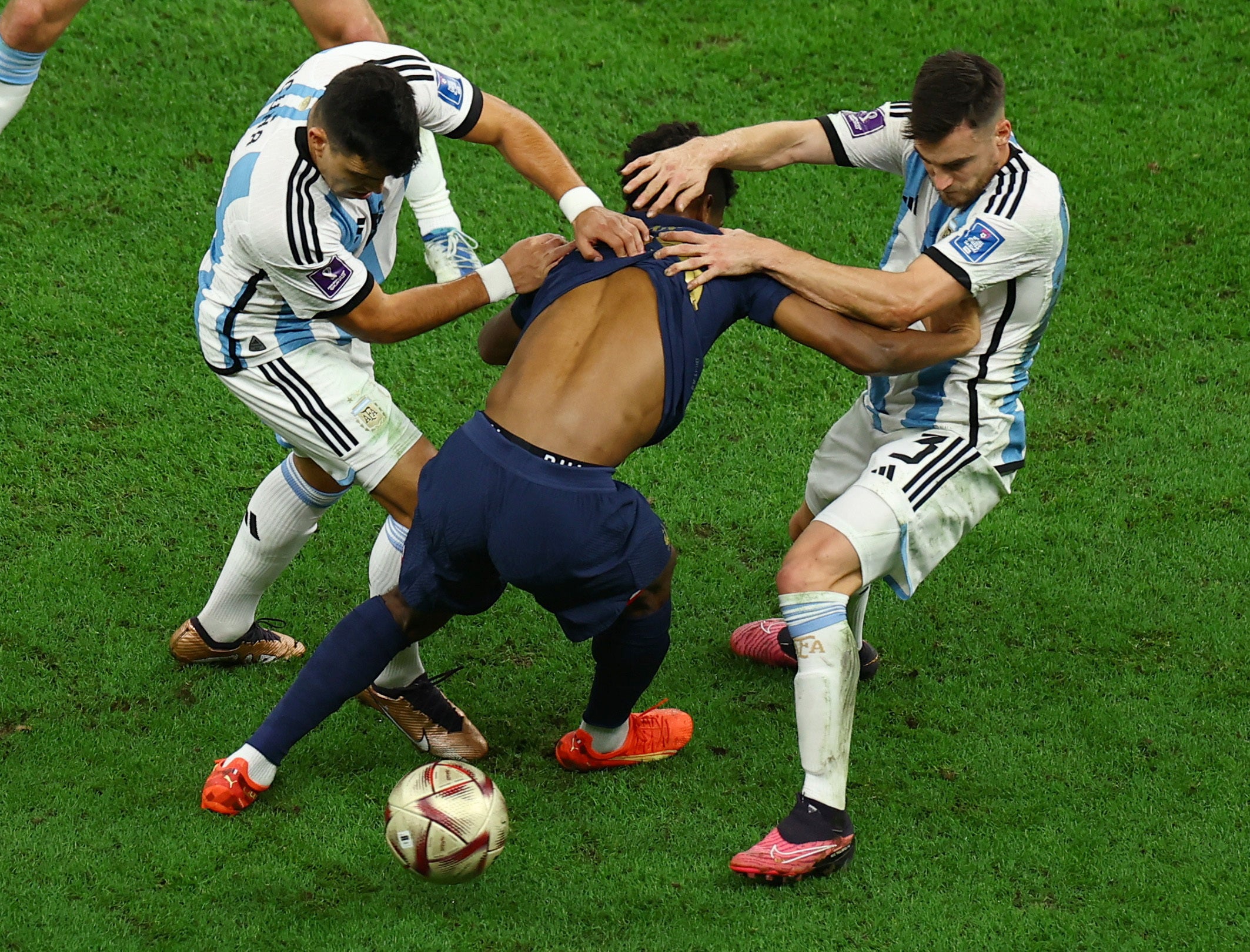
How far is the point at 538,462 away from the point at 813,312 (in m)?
0.94

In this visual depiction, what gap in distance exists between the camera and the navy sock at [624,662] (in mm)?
3865

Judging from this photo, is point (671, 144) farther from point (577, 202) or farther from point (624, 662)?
point (624, 662)

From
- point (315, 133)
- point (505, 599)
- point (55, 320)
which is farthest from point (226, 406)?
point (315, 133)

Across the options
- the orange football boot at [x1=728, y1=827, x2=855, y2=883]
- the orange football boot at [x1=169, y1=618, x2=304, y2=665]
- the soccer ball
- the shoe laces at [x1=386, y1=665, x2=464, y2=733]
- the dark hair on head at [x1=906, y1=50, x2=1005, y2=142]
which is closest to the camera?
the soccer ball

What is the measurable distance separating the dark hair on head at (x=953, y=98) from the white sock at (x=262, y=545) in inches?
85.9

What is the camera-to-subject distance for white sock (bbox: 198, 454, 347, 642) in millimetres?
4469

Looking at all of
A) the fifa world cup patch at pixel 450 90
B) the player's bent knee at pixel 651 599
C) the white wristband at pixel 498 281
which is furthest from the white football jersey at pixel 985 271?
the fifa world cup patch at pixel 450 90

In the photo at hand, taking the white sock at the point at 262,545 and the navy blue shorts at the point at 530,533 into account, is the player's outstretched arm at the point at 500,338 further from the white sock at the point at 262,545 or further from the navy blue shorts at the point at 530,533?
the white sock at the point at 262,545

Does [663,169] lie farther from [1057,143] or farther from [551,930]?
[1057,143]

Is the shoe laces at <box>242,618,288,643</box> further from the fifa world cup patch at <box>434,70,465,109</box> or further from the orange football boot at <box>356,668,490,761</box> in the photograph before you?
the fifa world cup patch at <box>434,70,465,109</box>

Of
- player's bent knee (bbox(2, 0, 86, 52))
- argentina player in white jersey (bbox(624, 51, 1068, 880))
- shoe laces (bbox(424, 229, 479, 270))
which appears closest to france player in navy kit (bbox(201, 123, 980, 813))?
argentina player in white jersey (bbox(624, 51, 1068, 880))

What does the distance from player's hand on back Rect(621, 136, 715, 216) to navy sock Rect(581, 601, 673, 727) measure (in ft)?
3.99

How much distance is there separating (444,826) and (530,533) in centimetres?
79

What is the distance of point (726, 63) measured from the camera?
26.6 feet
